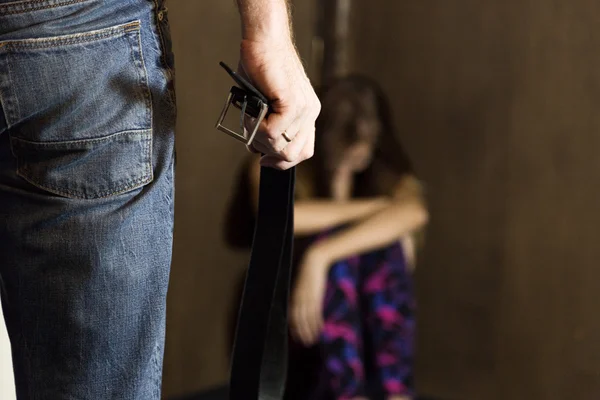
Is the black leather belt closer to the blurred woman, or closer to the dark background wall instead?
the blurred woman

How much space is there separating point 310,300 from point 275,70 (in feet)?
3.53

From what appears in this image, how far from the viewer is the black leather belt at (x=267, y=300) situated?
0.77 m

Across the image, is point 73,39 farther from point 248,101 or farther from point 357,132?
point 357,132

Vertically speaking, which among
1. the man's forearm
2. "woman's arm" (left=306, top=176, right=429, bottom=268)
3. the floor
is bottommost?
the floor

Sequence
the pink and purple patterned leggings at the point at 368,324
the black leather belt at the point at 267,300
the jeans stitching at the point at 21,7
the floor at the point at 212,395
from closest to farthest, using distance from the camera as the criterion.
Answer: the jeans stitching at the point at 21,7
the black leather belt at the point at 267,300
the pink and purple patterned leggings at the point at 368,324
the floor at the point at 212,395

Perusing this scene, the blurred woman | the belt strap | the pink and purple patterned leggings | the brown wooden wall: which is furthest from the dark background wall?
the belt strap

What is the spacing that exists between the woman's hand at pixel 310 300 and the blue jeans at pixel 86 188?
1.02 meters

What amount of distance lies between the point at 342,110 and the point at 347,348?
0.57 metres

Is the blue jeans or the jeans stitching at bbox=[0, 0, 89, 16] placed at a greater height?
the jeans stitching at bbox=[0, 0, 89, 16]

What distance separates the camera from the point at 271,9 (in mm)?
629

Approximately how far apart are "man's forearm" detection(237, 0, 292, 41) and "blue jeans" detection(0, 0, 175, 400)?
2.7 inches

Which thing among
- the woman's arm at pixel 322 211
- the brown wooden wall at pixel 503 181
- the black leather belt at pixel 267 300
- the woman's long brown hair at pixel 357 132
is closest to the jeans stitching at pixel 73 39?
the black leather belt at pixel 267 300

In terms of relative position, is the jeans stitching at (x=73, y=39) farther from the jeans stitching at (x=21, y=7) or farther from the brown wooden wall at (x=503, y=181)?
the brown wooden wall at (x=503, y=181)

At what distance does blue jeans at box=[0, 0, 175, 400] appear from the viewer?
0.57m
